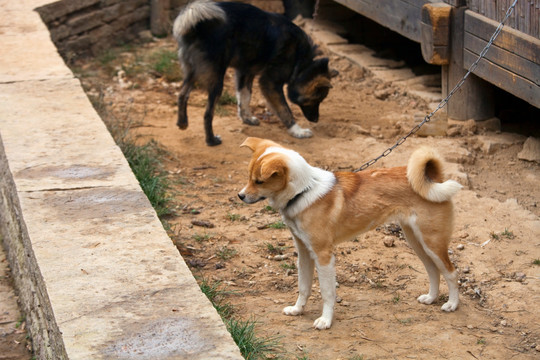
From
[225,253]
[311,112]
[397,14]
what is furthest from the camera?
[397,14]

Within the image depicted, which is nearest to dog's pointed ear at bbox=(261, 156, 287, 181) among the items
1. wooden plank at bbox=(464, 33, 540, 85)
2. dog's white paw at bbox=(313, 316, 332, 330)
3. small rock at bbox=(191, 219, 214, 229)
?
dog's white paw at bbox=(313, 316, 332, 330)

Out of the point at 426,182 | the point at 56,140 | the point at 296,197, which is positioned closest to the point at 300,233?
the point at 296,197

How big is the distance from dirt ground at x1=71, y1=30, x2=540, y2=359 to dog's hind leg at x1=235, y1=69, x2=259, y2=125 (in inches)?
4.5

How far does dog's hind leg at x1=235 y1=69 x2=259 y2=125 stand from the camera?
7.94 metres

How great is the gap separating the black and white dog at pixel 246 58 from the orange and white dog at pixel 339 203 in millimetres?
3202

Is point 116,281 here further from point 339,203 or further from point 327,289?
point 339,203

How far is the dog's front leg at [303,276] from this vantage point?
13.7ft

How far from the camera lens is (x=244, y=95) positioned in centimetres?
801

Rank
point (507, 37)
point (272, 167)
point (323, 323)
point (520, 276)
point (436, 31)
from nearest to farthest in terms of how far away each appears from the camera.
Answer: point (272, 167), point (323, 323), point (520, 276), point (507, 37), point (436, 31)

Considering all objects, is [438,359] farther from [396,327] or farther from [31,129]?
[31,129]

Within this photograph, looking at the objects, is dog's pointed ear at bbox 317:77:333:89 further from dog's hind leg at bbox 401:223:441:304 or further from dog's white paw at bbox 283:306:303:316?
dog's white paw at bbox 283:306:303:316

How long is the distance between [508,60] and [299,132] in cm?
233

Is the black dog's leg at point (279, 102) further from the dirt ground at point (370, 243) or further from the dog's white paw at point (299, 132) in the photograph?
the dirt ground at point (370, 243)

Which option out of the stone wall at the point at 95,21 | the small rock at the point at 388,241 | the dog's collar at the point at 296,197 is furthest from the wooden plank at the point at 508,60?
the stone wall at the point at 95,21
